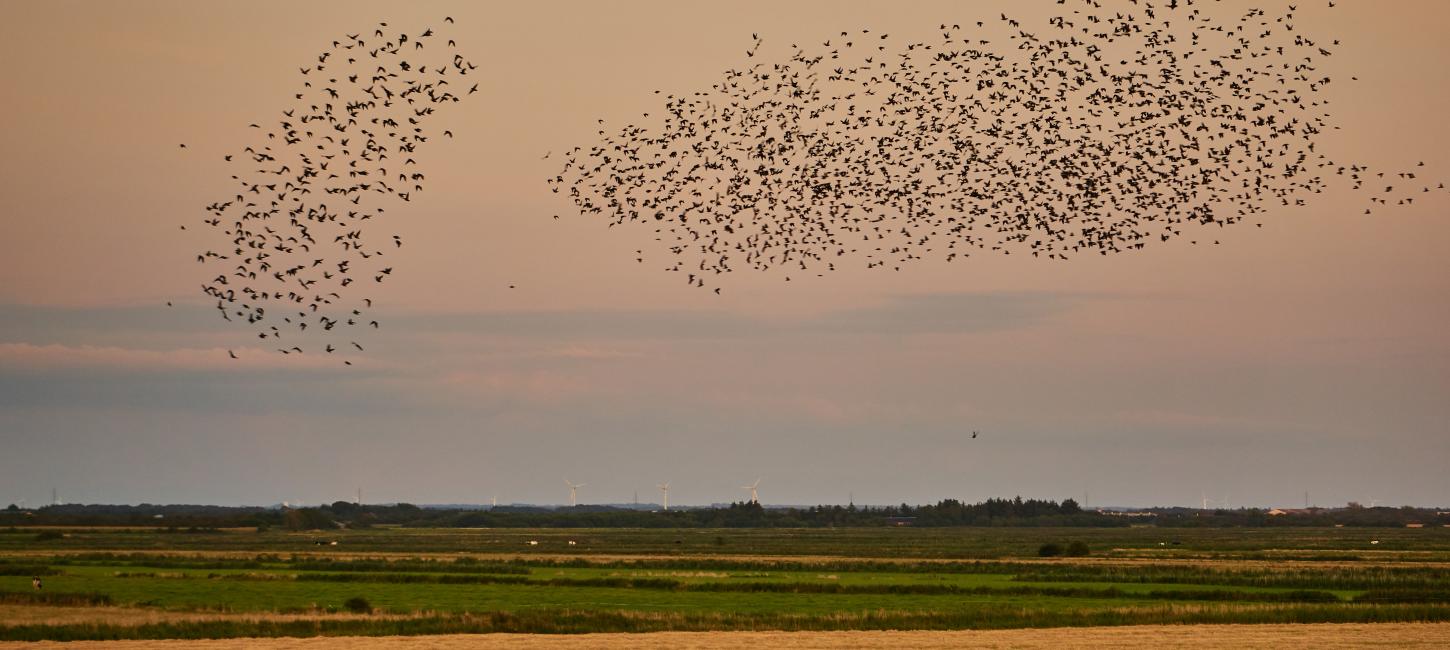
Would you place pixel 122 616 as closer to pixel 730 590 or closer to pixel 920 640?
pixel 730 590

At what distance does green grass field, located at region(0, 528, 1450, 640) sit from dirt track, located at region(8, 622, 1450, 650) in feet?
9.29

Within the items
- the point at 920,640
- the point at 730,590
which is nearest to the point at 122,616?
the point at 730,590

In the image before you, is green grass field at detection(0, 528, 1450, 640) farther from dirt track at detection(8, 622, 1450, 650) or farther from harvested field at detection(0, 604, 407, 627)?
dirt track at detection(8, 622, 1450, 650)

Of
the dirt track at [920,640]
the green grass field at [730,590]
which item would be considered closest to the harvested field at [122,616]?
the green grass field at [730,590]

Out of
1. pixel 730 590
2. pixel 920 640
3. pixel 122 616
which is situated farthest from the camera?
pixel 730 590

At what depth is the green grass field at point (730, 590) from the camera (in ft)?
166

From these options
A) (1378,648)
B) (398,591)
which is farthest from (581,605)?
(1378,648)

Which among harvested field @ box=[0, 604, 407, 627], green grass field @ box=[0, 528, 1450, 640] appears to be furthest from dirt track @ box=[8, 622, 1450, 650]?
harvested field @ box=[0, 604, 407, 627]

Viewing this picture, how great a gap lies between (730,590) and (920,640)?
26.6 metres

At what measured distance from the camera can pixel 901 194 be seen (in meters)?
31.7

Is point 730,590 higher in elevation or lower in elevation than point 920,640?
higher

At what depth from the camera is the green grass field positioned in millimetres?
50719

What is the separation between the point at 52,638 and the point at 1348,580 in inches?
2367

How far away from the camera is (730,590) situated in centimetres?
7044
